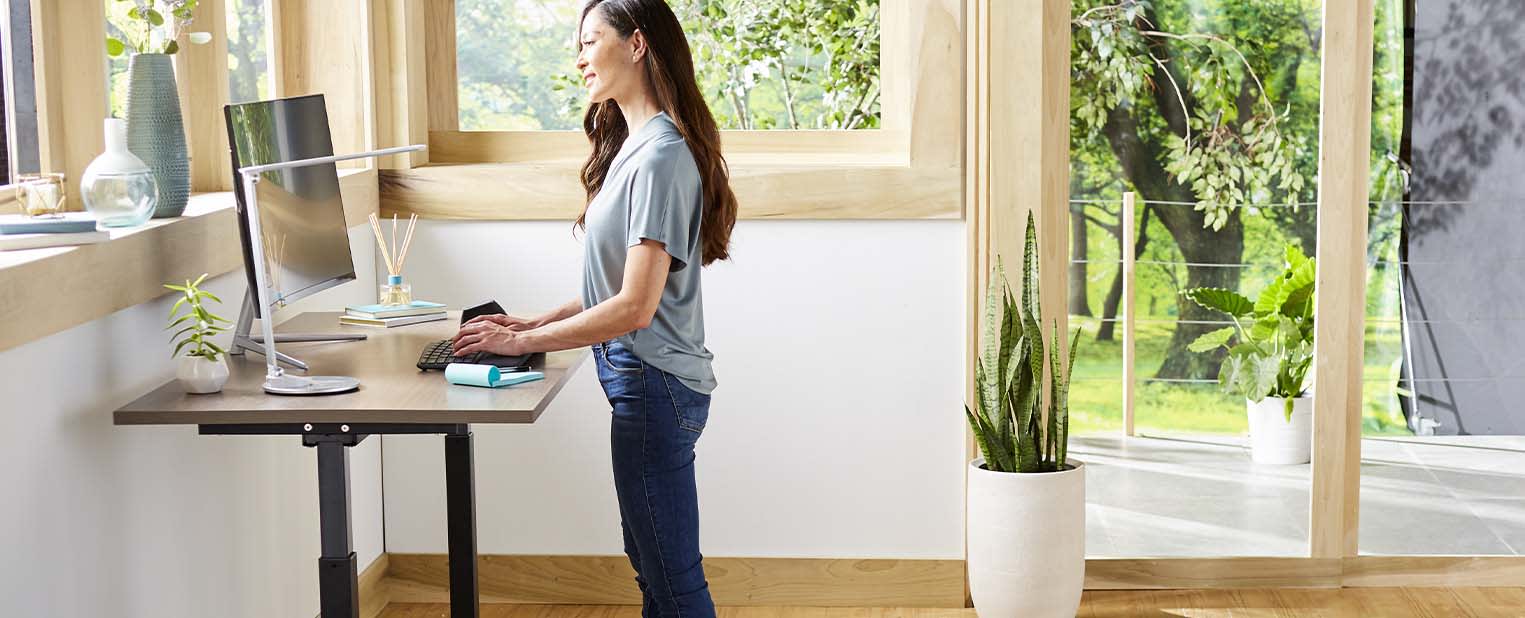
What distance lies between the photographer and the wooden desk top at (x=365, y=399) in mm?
2174

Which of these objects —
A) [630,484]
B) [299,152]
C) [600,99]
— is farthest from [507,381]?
[299,152]

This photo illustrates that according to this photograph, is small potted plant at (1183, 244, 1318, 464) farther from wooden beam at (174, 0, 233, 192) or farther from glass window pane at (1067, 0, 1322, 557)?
wooden beam at (174, 0, 233, 192)

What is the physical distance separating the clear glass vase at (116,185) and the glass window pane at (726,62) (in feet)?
4.81

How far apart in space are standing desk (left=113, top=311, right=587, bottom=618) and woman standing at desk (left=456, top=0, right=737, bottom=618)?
0.11 metres

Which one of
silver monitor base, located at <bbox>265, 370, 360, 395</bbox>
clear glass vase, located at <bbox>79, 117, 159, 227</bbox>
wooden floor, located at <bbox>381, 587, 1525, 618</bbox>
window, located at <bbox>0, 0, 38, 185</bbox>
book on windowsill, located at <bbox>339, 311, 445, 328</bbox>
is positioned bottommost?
wooden floor, located at <bbox>381, 587, 1525, 618</bbox>

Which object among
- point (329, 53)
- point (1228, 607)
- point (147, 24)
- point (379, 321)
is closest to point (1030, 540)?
point (1228, 607)

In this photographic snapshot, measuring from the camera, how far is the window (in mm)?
2562

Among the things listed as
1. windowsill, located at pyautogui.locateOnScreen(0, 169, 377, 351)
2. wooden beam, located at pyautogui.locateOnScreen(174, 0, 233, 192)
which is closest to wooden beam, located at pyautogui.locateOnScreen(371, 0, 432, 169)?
wooden beam, located at pyautogui.locateOnScreen(174, 0, 233, 192)

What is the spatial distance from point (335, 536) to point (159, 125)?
0.77m

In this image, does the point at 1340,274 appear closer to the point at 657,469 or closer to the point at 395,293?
the point at 657,469

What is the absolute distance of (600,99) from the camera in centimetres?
254

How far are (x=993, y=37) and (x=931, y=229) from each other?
47 cm

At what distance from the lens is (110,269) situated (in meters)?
2.35

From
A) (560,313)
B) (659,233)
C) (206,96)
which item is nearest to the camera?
(659,233)
